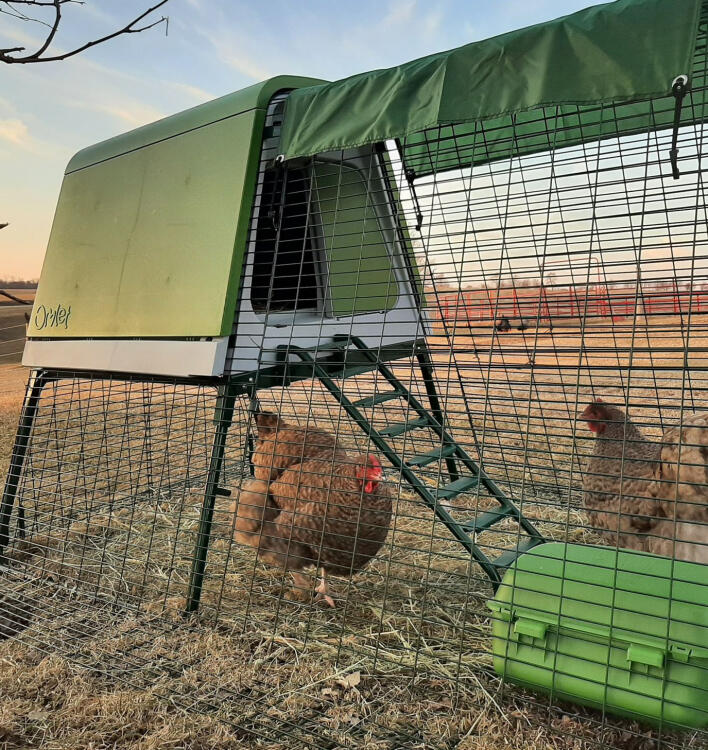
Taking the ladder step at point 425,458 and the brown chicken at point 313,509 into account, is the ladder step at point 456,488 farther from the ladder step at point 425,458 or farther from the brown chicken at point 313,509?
the brown chicken at point 313,509

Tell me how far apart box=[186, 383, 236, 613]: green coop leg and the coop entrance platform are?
1.40 metres

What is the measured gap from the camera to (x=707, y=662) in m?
1.84

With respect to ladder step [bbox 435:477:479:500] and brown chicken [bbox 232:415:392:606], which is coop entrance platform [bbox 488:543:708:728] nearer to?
ladder step [bbox 435:477:479:500]

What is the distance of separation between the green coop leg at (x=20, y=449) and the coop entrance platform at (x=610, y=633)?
121 inches

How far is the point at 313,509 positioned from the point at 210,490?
1.68 ft

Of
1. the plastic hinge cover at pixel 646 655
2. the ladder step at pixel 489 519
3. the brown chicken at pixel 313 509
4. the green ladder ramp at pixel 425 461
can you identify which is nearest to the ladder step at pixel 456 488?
the green ladder ramp at pixel 425 461

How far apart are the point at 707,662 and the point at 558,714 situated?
56cm

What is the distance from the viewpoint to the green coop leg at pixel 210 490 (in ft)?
9.27

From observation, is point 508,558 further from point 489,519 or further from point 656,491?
point 656,491

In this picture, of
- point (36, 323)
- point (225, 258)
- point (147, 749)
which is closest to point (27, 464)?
point (36, 323)

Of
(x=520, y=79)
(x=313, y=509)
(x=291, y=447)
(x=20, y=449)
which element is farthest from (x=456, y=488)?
(x=20, y=449)

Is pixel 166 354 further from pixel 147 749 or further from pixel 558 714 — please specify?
pixel 558 714

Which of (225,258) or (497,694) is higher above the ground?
(225,258)

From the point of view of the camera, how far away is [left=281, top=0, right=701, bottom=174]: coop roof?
5.89 ft
